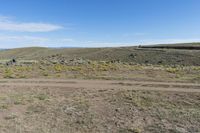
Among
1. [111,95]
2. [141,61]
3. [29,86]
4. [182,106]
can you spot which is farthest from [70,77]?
[141,61]

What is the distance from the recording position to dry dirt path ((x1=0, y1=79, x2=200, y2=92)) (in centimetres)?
2027

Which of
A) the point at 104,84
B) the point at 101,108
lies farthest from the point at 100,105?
the point at 104,84

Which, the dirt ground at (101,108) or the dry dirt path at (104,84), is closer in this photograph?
the dirt ground at (101,108)

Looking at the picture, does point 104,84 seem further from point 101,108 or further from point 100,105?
point 101,108

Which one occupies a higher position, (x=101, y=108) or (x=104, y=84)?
(x=104, y=84)

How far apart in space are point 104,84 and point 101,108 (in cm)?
676

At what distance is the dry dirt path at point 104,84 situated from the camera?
66.5 feet

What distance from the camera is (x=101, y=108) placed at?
51.8ft

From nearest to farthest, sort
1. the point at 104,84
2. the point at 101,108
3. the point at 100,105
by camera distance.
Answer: the point at 101,108 < the point at 100,105 < the point at 104,84

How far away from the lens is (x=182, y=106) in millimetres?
15742

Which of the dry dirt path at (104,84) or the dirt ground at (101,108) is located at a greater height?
the dry dirt path at (104,84)

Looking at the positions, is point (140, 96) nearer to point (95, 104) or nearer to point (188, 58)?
point (95, 104)

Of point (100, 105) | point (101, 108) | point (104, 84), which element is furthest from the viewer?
point (104, 84)

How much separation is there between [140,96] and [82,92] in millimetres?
4036
